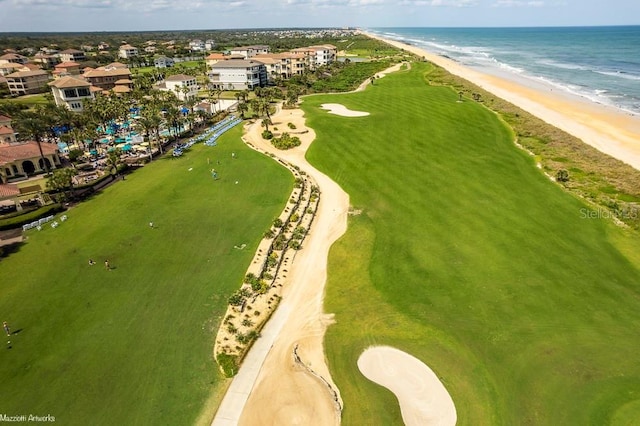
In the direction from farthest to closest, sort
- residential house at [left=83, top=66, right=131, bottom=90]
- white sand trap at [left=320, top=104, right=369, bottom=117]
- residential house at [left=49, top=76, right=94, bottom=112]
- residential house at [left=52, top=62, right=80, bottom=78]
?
residential house at [left=52, top=62, right=80, bottom=78] → residential house at [left=83, top=66, right=131, bottom=90] → residential house at [left=49, top=76, right=94, bottom=112] → white sand trap at [left=320, top=104, right=369, bottom=117]

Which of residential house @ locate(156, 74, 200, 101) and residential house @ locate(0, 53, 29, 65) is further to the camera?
residential house @ locate(0, 53, 29, 65)

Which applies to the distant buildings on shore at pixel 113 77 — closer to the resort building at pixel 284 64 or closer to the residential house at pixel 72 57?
the resort building at pixel 284 64

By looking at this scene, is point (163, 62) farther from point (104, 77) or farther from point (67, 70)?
point (104, 77)

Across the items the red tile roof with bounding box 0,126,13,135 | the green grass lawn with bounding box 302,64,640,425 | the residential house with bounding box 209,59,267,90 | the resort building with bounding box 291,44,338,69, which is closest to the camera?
the green grass lawn with bounding box 302,64,640,425

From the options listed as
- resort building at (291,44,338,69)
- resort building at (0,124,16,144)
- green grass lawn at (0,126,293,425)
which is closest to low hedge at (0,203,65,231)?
green grass lawn at (0,126,293,425)

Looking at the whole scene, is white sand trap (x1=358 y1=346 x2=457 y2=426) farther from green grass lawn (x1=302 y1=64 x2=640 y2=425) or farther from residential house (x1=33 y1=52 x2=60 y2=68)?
residential house (x1=33 y1=52 x2=60 y2=68)

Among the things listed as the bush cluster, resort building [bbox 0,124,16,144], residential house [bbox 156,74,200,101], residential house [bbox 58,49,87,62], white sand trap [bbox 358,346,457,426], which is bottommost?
white sand trap [bbox 358,346,457,426]

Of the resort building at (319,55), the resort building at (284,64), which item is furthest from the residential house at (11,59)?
the resort building at (319,55)
